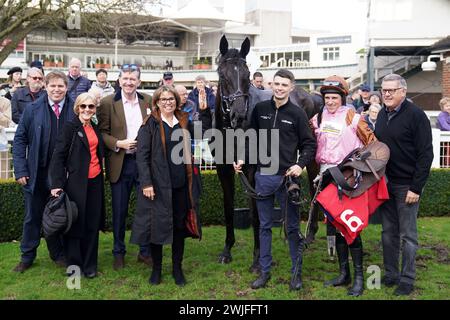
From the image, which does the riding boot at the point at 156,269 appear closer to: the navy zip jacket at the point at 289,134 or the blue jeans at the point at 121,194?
the blue jeans at the point at 121,194

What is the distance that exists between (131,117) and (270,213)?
5.83ft

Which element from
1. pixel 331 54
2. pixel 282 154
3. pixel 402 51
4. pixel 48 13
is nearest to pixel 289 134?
pixel 282 154

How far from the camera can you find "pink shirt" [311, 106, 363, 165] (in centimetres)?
454

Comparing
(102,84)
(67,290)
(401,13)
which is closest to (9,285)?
(67,290)

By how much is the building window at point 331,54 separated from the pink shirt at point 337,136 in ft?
93.1

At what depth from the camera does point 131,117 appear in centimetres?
509

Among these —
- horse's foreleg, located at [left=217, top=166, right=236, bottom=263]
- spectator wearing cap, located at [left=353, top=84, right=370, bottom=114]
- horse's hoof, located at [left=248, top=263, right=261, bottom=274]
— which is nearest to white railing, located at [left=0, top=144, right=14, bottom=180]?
horse's foreleg, located at [left=217, top=166, right=236, bottom=263]

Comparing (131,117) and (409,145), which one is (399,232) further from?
(131,117)

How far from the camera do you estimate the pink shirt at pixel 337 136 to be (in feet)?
14.9

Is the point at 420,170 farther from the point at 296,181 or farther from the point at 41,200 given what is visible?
the point at 41,200

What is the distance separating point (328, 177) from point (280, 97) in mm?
862

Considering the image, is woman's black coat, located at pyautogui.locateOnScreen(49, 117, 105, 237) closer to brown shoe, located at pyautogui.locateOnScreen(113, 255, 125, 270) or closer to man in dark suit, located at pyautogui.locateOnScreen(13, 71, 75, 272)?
man in dark suit, located at pyautogui.locateOnScreen(13, 71, 75, 272)

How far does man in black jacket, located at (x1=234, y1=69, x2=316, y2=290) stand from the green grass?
26 cm

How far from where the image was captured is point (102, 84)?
28.5 feet
